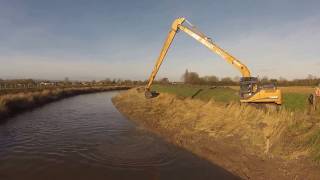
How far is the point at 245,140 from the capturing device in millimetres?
15930

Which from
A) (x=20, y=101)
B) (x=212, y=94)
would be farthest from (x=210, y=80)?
(x=20, y=101)

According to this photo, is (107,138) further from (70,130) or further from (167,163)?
(167,163)

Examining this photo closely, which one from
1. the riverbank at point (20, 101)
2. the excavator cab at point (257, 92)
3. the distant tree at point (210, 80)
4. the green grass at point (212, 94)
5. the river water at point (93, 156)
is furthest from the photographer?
the distant tree at point (210, 80)

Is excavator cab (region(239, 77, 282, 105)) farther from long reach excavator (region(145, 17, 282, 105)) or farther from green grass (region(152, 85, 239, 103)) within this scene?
green grass (region(152, 85, 239, 103))

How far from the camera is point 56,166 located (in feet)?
43.6

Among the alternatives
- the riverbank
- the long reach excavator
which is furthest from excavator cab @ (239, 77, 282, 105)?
the riverbank

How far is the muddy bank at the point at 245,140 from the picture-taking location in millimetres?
11742

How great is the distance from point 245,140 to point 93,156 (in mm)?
8537

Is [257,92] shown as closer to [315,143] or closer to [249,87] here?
[249,87]

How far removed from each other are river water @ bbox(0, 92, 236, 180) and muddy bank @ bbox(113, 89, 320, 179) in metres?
0.95

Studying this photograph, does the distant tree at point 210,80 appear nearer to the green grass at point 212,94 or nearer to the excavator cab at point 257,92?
the green grass at point 212,94

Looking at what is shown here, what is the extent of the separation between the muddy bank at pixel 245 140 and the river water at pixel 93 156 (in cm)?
95

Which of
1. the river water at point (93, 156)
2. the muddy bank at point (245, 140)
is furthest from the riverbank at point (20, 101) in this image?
the muddy bank at point (245, 140)

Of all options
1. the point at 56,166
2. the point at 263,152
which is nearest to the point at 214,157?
the point at 263,152
